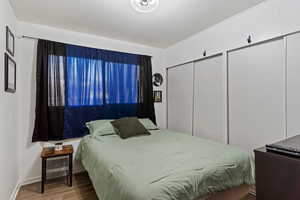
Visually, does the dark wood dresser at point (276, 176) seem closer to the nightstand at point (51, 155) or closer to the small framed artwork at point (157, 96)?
the nightstand at point (51, 155)

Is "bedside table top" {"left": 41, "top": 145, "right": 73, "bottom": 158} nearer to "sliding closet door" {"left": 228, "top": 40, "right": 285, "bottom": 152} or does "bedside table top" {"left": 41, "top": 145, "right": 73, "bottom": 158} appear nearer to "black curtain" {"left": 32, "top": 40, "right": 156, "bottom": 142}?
"black curtain" {"left": 32, "top": 40, "right": 156, "bottom": 142}

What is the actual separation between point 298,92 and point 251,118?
0.61 meters

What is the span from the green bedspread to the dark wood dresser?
0.47 metres

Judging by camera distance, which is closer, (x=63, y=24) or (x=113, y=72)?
(x=63, y=24)

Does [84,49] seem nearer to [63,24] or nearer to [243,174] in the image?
[63,24]

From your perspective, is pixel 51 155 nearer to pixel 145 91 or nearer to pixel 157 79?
pixel 145 91

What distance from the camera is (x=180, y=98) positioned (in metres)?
3.53

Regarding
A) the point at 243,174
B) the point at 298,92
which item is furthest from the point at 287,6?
the point at 243,174

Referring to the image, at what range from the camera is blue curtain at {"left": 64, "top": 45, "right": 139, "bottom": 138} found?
283cm

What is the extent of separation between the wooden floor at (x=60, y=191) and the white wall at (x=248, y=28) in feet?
6.73

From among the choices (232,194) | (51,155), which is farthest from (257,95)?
(51,155)

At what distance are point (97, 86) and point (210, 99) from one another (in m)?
2.01

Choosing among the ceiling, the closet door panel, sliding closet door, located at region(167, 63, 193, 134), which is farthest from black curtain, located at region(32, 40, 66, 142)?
the closet door panel

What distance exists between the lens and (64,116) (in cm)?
276
